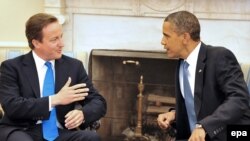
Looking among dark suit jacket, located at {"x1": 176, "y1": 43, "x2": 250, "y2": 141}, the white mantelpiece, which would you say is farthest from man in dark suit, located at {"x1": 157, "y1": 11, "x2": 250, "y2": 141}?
the white mantelpiece

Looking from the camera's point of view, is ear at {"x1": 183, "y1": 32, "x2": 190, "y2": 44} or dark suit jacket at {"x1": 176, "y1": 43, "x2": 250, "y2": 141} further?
ear at {"x1": 183, "y1": 32, "x2": 190, "y2": 44}

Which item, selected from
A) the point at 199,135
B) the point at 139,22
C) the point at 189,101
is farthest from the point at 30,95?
the point at 139,22

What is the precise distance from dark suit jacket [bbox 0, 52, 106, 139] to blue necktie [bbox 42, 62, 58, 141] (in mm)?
30

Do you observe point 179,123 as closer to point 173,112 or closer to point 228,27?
point 173,112

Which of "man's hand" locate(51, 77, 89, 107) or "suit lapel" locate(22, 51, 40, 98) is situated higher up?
"suit lapel" locate(22, 51, 40, 98)

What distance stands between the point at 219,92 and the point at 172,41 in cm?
36

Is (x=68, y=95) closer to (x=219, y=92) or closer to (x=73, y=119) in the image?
(x=73, y=119)

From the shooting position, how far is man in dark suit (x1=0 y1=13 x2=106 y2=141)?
231 cm

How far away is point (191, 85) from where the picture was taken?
2.26 m

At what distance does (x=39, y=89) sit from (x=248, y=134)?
116 cm

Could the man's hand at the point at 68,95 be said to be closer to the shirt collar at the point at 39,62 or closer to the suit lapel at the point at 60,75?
the suit lapel at the point at 60,75

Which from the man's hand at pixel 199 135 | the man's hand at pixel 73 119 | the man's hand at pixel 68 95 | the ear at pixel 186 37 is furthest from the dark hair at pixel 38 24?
the man's hand at pixel 199 135

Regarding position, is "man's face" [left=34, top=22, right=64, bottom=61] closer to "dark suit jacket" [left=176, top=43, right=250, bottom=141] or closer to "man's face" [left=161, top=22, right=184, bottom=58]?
"man's face" [left=161, top=22, right=184, bottom=58]

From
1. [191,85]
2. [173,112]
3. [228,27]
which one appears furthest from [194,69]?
[228,27]
